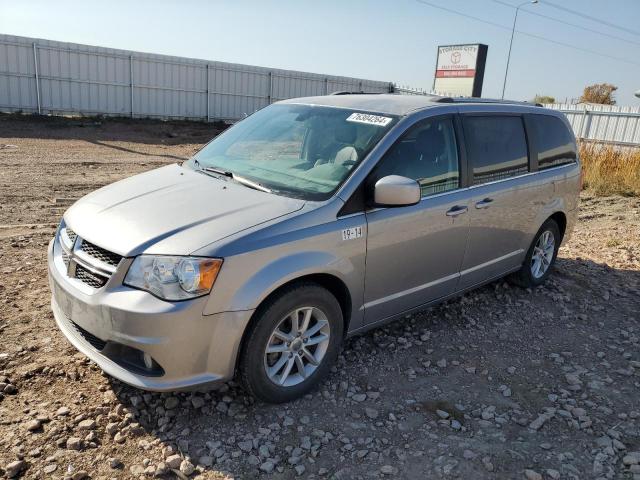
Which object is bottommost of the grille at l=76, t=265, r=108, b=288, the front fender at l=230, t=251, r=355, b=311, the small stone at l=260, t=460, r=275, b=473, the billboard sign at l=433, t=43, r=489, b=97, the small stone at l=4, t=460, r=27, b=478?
the small stone at l=260, t=460, r=275, b=473

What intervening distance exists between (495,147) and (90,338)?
3538 mm

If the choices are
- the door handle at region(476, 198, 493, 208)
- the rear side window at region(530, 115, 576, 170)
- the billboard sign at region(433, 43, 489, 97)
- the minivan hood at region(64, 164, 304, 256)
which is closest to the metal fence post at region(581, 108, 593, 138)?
the billboard sign at region(433, 43, 489, 97)

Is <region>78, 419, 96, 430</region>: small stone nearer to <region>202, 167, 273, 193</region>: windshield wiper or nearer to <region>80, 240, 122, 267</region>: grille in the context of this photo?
<region>80, 240, 122, 267</region>: grille

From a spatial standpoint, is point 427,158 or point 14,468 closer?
point 14,468

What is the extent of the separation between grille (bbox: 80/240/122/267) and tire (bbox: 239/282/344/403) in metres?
0.84

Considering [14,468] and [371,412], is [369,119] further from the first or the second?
[14,468]

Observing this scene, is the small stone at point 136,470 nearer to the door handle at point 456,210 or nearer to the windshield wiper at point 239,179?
the windshield wiper at point 239,179

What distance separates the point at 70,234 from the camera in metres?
3.48

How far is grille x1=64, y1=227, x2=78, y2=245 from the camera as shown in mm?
3369

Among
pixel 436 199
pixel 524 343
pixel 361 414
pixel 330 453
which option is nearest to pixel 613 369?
pixel 524 343

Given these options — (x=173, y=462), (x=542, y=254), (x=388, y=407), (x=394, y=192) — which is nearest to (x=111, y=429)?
(x=173, y=462)

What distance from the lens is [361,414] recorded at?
342 cm

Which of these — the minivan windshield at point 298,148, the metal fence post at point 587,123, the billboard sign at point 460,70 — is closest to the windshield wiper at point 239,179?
the minivan windshield at point 298,148

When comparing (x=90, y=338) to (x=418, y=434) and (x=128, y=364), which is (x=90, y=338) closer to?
(x=128, y=364)
